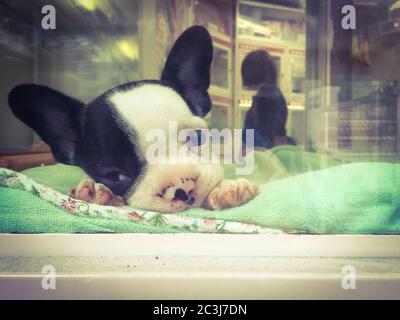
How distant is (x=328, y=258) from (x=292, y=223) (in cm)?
39

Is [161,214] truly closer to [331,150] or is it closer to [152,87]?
[152,87]

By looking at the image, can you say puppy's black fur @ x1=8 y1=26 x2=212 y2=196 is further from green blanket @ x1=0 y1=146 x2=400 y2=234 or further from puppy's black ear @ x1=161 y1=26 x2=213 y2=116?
green blanket @ x1=0 y1=146 x2=400 y2=234

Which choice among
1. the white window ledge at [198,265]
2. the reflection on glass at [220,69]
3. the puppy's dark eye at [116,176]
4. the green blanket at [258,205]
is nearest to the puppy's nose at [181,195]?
the green blanket at [258,205]

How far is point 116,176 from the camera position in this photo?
14.5 feet

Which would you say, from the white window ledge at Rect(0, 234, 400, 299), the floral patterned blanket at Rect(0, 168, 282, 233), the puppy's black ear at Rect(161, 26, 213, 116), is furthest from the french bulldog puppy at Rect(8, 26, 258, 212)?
the white window ledge at Rect(0, 234, 400, 299)

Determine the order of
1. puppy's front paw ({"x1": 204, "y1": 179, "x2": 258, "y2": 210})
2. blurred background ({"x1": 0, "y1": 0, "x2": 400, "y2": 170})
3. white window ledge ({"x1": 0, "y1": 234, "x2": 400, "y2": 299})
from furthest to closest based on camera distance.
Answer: puppy's front paw ({"x1": 204, "y1": 179, "x2": 258, "y2": 210}) < blurred background ({"x1": 0, "y1": 0, "x2": 400, "y2": 170}) < white window ledge ({"x1": 0, "y1": 234, "x2": 400, "y2": 299})

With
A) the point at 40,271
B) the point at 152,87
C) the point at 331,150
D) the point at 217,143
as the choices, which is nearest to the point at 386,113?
the point at 331,150

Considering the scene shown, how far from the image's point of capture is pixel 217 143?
14.4 ft

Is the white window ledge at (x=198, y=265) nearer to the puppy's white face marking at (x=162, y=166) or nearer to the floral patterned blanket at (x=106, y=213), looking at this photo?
the floral patterned blanket at (x=106, y=213)

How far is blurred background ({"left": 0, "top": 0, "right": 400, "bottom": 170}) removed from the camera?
4.33m

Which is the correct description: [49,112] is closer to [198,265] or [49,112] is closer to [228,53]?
[228,53]

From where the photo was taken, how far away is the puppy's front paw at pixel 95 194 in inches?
175

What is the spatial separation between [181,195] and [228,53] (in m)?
1.14

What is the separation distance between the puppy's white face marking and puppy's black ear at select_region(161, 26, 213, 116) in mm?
71
